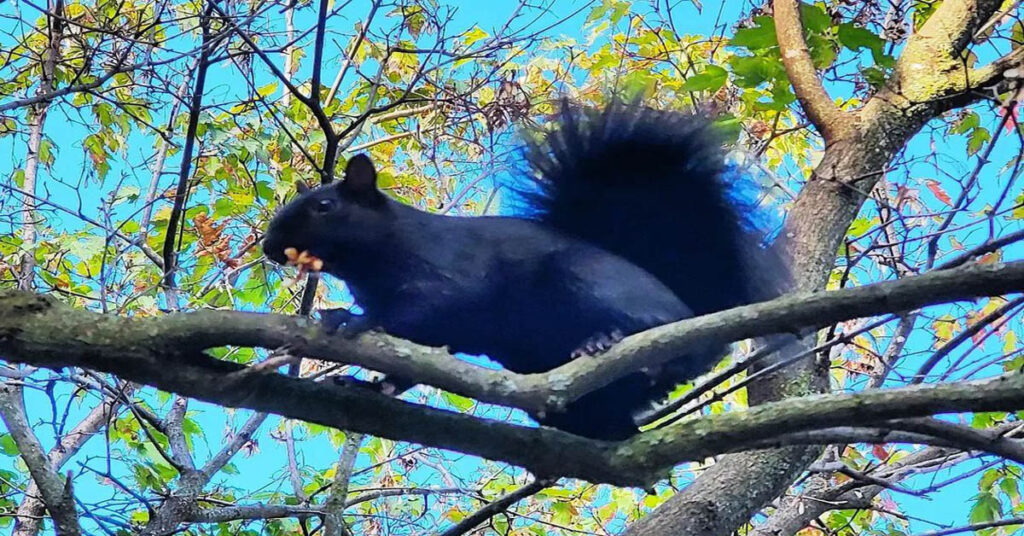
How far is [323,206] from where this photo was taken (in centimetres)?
256

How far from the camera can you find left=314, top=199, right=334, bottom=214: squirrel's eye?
2.56 meters

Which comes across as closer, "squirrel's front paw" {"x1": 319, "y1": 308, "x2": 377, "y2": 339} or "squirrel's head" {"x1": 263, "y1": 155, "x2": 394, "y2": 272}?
"squirrel's front paw" {"x1": 319, "y1": 308, "x2": 377, "y2": 339}

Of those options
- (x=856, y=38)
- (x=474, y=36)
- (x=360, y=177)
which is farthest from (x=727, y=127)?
(x=474, y=36)

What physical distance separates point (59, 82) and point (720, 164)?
284cm

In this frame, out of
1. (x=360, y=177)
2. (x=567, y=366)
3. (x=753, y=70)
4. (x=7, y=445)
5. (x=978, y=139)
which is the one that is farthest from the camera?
(x=7, y=445)

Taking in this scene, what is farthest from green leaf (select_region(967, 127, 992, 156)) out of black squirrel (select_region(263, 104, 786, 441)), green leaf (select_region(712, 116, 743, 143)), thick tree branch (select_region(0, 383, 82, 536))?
thick tree branch (select_region(0, 383, 82, 536))

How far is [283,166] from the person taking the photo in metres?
3.83

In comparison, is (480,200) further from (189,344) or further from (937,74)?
(189,344)

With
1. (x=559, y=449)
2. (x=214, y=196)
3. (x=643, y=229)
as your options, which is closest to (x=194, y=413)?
(x=214, y=196)

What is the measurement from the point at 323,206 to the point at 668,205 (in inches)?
33.5

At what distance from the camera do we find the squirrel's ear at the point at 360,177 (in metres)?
2.60

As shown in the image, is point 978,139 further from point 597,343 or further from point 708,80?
point 597,343

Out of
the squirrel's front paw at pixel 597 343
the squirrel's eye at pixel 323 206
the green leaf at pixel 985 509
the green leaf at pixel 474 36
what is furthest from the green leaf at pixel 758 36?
the green leaf at pixel 985 509

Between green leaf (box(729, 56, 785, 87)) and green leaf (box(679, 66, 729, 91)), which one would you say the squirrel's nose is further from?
green leaf (box(729, 56, 785, 87))
